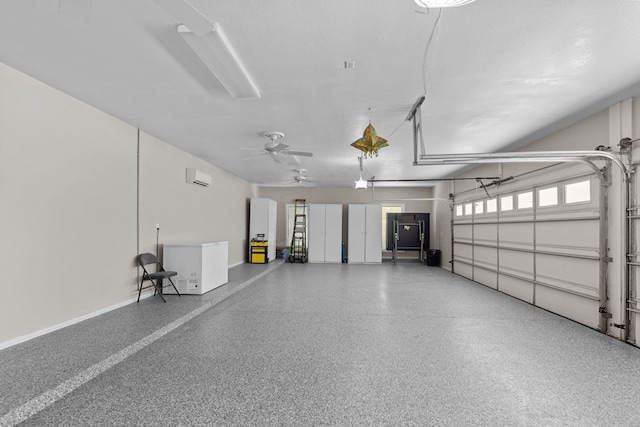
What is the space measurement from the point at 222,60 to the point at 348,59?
107 cm

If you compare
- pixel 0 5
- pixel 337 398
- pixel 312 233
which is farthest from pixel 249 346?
pixel 312 233

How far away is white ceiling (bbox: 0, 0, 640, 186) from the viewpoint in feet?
6.86

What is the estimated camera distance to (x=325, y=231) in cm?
1044

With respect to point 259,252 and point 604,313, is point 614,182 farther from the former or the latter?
point 259,252

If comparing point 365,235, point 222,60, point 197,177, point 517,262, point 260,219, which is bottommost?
point 517,262

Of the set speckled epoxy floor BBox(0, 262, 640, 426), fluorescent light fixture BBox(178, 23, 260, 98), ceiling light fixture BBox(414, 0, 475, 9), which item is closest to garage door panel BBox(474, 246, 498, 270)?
speckled epoxy floor BBox(0, 262, 640, 426)

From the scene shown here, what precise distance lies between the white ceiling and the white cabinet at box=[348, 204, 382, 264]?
587 centimetres

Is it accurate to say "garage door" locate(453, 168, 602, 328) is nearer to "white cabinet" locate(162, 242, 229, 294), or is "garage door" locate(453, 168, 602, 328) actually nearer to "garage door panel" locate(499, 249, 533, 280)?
"garage door panel" locate(499, 249, 533, 280)

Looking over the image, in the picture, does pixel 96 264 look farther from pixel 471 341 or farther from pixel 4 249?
pixel 471 341

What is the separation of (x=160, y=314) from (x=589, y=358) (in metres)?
4.87

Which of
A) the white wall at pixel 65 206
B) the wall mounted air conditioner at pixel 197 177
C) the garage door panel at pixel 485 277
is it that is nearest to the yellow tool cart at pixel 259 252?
the wall mounted air conditioner at pixel 197 177

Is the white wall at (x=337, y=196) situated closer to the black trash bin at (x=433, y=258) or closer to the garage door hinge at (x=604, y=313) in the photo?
the black trash bin at (x=433, y=258)

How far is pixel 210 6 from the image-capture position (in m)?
2.02

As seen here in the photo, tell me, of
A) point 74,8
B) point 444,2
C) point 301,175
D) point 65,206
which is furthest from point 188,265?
point 444,2
